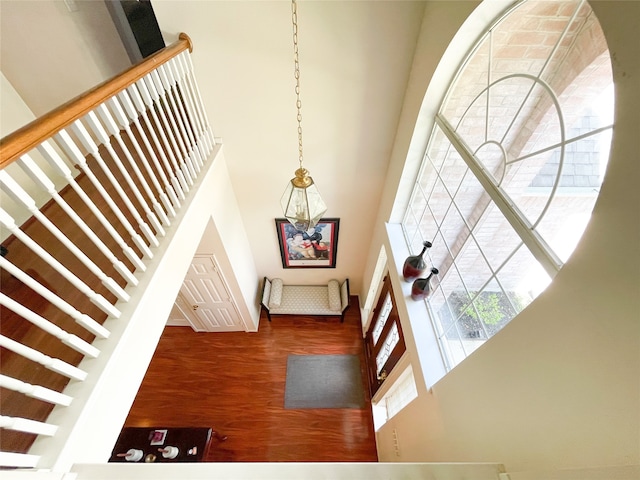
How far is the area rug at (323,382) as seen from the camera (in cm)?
Result: 293

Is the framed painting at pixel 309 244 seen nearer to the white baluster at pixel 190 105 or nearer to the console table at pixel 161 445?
the white baluster at pixel 190 105

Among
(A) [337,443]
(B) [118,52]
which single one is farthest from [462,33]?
(A) [337,443]

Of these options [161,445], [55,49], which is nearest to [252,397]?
[161,445]

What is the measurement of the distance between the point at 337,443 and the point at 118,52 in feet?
13.0

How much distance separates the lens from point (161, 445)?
2094 millimetres

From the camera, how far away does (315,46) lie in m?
1.84

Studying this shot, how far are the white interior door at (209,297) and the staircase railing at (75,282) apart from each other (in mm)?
1134

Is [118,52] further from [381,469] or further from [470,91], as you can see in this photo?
[381,469]

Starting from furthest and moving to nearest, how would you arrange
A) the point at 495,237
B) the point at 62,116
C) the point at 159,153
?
the point at 159,153 < the point at 495,237 < the point at 62,116

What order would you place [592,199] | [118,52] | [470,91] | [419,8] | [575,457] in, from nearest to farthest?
[575,457] < [592,199] < [470,91] < [419,8] < [118,52]

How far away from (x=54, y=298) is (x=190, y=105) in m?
1.52

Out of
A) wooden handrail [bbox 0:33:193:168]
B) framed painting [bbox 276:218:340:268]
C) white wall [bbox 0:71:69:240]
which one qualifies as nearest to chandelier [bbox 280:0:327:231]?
wooden handrail [bbox 0:33:193:168]

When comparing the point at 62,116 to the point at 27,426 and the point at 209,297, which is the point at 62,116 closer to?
the point at 27,426

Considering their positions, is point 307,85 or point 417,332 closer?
point 417,332
